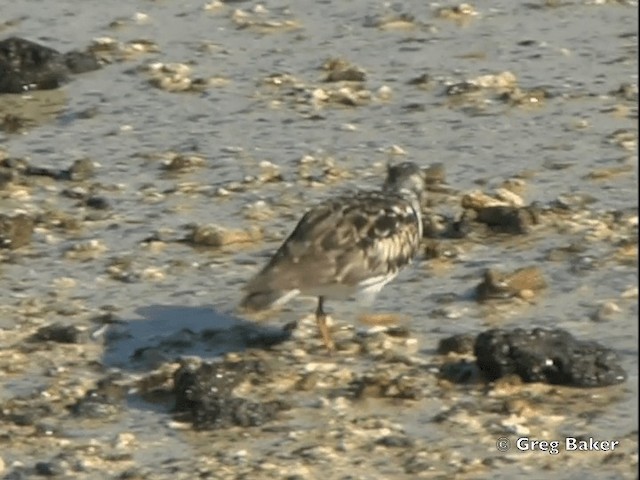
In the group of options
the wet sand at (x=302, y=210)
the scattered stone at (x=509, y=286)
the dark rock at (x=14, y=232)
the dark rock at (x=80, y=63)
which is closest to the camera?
the wet sand at (x=302, y=210)

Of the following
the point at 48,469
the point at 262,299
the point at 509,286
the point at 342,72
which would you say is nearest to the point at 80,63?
the point at 342,72

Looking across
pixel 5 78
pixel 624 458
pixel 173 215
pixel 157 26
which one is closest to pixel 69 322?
pixel 173 215

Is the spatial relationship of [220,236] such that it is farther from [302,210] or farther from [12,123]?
[12,123]

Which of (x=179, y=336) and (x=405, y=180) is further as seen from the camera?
(x=405, y=180)

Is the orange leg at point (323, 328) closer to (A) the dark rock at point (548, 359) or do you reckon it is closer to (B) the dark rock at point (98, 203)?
(A) the dark rock at point (548, 359)

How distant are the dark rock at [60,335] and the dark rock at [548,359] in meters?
1.62

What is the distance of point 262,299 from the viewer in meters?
7.38

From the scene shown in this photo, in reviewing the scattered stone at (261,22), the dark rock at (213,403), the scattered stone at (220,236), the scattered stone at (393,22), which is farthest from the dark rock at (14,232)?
the scattered stone at (393,22)

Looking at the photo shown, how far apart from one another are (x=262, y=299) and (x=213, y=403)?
50 cm

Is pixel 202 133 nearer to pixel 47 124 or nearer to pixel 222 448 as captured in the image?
pixel 47 124

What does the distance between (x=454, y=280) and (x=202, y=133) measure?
234 cm

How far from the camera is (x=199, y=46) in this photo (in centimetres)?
1150

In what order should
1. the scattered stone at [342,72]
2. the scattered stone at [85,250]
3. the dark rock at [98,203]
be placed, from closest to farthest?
1. the scattered stone at [85,250]
2. the dark rock at [98,203]
3. the scattered stone at [342,72]

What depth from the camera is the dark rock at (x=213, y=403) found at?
7035mm
